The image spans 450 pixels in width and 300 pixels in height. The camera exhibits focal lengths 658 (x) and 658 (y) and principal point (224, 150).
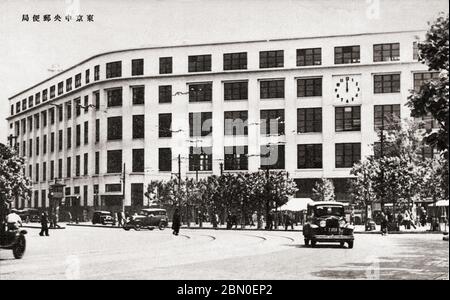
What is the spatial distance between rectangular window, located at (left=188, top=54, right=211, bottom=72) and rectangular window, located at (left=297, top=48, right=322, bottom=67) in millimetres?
9162

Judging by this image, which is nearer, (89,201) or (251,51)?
(251,51)

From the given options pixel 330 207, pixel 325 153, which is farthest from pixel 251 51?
pixel 330 207

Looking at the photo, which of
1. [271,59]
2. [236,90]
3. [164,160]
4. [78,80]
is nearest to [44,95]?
[78,80]

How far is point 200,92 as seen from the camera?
60750 millimetres

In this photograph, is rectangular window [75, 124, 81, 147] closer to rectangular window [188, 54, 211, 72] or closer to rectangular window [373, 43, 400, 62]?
rectangular window [188, 54, 211, 72]

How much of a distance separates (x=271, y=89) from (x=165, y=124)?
10.4 metres

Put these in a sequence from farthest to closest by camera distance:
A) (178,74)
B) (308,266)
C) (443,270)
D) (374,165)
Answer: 1. (178,74)
2. (374,165)
3. (308,266)
4. (443,270)

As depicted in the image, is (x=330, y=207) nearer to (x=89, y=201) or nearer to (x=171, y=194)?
(x=171, y=194)

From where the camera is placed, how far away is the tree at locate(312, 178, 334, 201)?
5384cm

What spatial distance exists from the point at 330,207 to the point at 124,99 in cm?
3924

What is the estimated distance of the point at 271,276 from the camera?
14.9m

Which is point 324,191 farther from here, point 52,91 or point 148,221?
point 52,91

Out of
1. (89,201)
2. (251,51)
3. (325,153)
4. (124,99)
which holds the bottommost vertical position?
(89,201)

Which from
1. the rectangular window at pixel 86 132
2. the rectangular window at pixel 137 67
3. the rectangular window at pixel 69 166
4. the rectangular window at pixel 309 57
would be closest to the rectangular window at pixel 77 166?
the rectangular window at pixel 69 166
